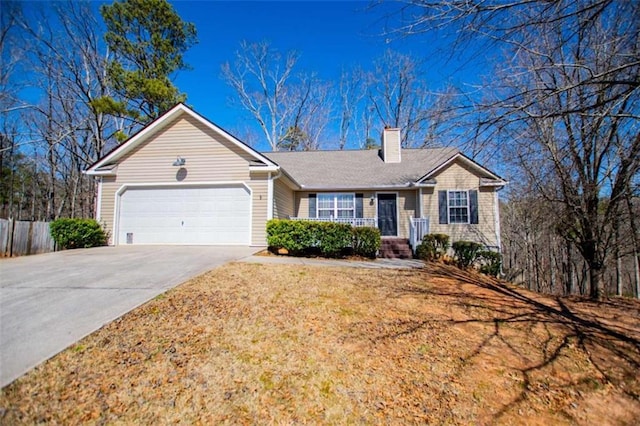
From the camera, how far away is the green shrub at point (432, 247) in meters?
10.6

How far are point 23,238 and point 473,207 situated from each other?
642 inches

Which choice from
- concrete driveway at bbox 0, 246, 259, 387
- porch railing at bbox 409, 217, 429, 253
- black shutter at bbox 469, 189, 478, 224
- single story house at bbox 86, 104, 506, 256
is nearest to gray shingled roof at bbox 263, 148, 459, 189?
single story house at bbox 86, 104, 506, 256

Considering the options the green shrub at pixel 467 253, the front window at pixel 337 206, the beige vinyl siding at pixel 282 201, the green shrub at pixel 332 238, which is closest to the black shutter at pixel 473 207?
the green shrub at pixel 467 253

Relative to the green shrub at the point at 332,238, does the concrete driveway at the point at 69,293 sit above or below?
below

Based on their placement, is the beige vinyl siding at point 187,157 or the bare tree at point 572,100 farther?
the beige vinyl siding at point 187,157

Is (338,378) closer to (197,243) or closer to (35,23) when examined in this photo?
(197,243)

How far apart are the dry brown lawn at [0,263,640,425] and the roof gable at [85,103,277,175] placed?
6921 millimetres

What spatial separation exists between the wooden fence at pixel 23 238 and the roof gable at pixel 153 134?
2.74 m

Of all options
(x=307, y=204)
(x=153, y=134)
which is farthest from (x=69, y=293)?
(x=307, y=204)

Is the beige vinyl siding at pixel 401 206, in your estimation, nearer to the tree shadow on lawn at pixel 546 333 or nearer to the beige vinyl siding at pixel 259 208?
the beige vinyl siding at pixel 259 208

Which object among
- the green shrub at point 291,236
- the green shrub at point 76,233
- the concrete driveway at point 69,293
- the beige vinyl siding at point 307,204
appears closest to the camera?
the concrete driveway at point 69,293

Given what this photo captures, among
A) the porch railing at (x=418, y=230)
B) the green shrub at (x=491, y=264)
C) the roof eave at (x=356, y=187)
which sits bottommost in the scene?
the green shrub at (x=491, y=264)

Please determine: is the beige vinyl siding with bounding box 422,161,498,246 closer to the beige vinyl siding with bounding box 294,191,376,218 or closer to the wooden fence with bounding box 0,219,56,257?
the beige vinyl siding with bounding box 294,191,376,218

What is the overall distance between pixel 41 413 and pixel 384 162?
590 inches
